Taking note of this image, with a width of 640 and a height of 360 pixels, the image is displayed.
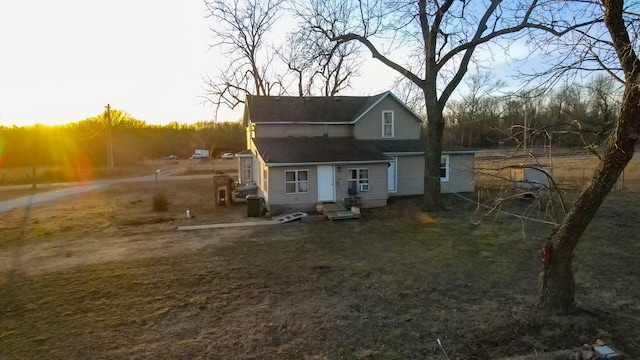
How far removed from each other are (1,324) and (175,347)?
3.39 metres

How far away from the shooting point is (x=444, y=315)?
22.1 ft

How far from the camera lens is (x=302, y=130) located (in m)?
21.4

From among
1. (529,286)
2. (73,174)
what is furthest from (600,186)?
(73,174)

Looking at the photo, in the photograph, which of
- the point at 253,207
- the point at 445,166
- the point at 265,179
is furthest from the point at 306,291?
the point at 445,166

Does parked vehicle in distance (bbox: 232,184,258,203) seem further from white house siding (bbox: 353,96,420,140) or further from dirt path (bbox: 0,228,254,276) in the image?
dirt path (bbox: 0,228,254,276)

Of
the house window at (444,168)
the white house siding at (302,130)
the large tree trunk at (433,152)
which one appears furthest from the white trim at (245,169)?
the large tree trunk at (433,152)

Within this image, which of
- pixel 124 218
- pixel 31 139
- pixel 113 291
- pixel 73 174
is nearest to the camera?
pixel 113 291

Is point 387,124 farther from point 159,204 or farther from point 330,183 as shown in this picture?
point 159,204

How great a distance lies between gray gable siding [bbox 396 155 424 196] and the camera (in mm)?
21078

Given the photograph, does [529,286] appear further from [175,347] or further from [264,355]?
[175,347]

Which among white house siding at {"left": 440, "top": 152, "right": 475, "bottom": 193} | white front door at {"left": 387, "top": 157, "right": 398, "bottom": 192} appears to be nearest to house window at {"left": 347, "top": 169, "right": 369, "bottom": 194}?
white front door at {"left": 387, "top": 157, "right": 398, "bottom": 192}

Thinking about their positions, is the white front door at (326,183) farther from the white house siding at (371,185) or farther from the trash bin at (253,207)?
the trash bin at (253,207)

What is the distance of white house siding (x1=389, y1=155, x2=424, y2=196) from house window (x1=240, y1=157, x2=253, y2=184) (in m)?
8.93

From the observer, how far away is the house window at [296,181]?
17453mm
